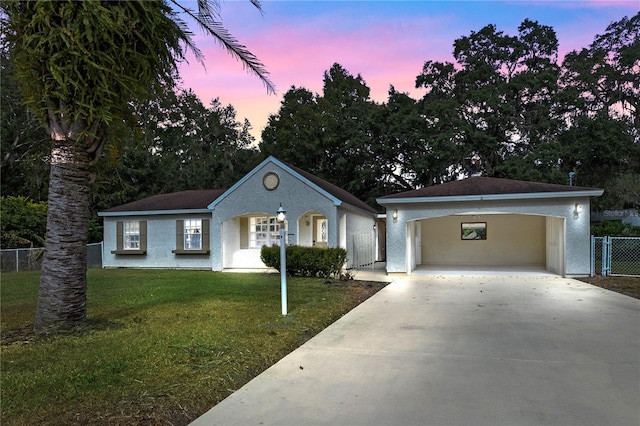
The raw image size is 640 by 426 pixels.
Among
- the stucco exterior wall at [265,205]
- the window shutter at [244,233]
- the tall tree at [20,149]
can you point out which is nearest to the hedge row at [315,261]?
the stucco exterior wall at [265,205]

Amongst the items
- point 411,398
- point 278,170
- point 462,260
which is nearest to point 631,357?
point 411,398

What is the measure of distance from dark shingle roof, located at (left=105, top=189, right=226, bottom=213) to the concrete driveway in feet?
36.8

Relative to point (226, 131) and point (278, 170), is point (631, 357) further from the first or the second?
point (226, 131)

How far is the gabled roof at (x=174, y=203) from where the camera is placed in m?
16.9

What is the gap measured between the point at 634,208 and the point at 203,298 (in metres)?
30.4

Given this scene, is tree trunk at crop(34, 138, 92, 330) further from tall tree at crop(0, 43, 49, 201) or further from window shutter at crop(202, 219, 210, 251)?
tall tree at crop(0, 43, 49, 201)

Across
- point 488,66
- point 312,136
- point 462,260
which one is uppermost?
point 488,66

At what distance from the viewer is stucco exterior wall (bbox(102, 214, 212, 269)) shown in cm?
1672

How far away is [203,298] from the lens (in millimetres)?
9047

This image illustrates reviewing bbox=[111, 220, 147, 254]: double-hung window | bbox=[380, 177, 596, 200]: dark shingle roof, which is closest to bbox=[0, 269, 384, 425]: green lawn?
bbox=[380, 177, 596, 200]: dark shingle roof

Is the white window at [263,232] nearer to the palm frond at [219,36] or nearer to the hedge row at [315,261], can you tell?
the hedge row at [315,261]

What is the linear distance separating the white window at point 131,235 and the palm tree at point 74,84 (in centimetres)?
1246

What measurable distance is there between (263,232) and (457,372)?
13.2 meters

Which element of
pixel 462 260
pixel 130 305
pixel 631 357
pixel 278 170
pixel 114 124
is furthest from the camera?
pixel 462 260
